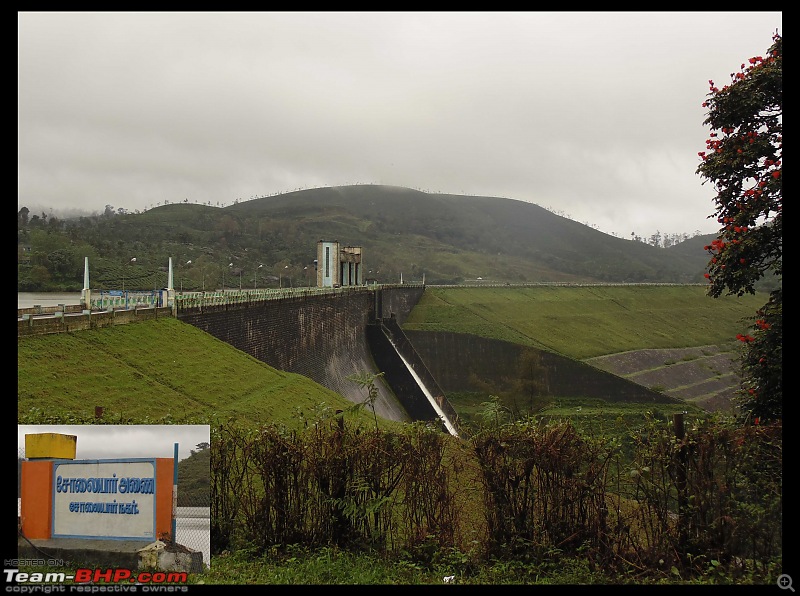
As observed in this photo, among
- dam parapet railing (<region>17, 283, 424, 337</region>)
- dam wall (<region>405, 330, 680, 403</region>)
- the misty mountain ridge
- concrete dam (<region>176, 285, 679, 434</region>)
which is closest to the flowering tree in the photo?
dam parapet railing (<region>17, 283, 424, 337</region>)

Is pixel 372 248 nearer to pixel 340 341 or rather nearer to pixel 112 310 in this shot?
pixel 340 341

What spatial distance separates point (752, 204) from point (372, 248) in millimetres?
144118

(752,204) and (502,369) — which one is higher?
(752,204)

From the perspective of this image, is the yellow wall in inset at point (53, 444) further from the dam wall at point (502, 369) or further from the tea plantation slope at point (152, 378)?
the dam wall at point (502, 369)

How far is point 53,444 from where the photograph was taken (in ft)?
20.4

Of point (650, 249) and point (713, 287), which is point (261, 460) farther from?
point (650, 249)

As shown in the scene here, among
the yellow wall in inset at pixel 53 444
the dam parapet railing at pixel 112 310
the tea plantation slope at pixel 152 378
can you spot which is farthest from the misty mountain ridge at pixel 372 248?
the yellow wall in inset at pixel 53 444

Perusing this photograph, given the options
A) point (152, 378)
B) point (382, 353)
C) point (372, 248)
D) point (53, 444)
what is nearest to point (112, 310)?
point (152, 378)

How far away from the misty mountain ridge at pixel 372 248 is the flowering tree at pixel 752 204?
47.5 meters

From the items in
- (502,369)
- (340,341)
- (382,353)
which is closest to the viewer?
(340,341)

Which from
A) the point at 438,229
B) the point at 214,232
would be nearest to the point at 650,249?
the point at 438,229

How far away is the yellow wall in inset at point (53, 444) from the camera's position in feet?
20.4

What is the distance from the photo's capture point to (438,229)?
194625 mm

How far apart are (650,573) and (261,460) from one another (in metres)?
4.20
